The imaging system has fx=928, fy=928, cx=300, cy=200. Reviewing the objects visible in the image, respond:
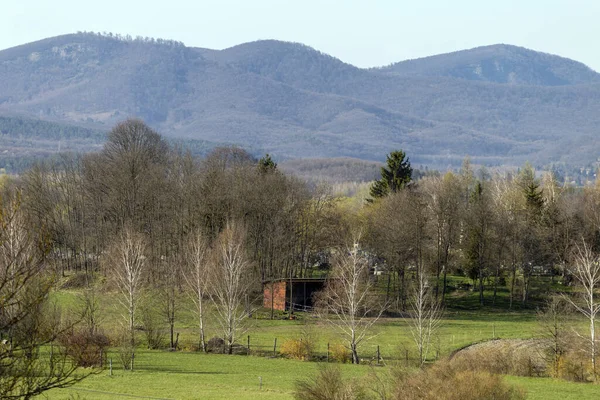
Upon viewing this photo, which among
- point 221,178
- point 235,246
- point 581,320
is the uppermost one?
point 221,178

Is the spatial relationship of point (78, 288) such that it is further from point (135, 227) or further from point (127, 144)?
point (127, 144)

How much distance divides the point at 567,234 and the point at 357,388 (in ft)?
191

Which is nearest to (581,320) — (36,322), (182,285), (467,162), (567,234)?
(567,234)

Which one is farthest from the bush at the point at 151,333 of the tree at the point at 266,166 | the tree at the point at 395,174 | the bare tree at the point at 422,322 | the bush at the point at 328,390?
Result: the tree at the point at 395,174

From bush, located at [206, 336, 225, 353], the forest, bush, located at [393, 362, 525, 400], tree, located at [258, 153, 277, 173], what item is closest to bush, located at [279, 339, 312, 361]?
the forest

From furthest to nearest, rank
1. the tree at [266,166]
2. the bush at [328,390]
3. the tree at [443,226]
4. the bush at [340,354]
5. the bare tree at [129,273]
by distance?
the tree at [266,166] → the tree at [443,226] → the bare tree at [129,273] → the bush at [340,354] → the bush at [328,390]

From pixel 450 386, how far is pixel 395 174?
70.2 metres

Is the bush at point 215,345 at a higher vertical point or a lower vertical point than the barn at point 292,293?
lower

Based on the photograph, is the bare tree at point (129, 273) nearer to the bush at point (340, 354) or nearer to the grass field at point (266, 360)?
the grass field at point (266, 360)

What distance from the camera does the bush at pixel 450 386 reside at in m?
30.2

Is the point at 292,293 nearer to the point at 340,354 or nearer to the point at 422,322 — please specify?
the point at 422,322

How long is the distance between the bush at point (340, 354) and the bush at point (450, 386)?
75.0ft

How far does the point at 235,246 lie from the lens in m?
66.2

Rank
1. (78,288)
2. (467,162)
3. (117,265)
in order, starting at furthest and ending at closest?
(467,162)
(78,288)
(117,265)
